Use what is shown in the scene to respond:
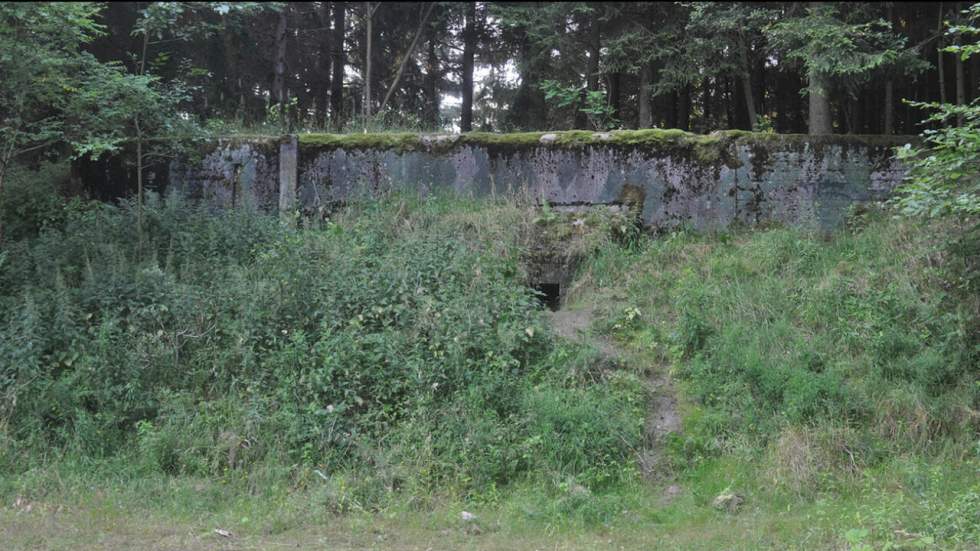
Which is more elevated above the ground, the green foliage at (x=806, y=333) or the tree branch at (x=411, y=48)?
the tree branch at (x=411, y=48)

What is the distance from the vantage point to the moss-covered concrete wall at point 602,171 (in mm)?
9781

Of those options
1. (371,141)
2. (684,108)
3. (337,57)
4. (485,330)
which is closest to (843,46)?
(485,330)

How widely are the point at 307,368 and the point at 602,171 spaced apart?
199 inches

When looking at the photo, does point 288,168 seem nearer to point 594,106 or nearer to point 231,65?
point 594,106

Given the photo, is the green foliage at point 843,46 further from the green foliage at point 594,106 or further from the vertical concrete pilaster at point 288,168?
the vertical concrete pilaster at point 288,168

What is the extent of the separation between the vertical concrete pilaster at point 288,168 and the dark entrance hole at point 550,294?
3.82 meters

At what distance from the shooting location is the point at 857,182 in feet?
32.0

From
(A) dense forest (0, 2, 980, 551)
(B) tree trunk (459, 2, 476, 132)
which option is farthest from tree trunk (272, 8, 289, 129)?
(A) dense forest (0, 2, 980, 551)

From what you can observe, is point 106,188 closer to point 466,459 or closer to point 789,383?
point 466,459

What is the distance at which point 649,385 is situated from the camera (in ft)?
23.8

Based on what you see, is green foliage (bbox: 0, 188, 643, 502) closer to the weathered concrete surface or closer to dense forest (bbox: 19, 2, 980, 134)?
the weathered concrete surface

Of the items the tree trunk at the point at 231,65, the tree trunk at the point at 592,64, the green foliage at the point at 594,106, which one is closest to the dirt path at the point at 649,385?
the green foliage at the point at 594,106

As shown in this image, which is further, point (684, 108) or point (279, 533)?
point (684, 108)

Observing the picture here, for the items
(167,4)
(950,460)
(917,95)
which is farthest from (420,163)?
(917,95)
